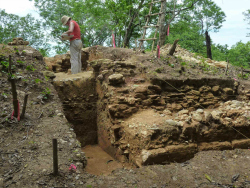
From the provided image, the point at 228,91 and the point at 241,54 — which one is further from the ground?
the point at 241,54

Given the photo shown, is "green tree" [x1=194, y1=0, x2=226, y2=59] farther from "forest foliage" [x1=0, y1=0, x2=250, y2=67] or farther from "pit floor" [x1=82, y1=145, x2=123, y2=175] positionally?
"pit floor" [x1=82, y1=145, x2=123, y2=175]

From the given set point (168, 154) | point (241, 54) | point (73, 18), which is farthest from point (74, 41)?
point (241, 54)

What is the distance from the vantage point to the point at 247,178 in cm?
379

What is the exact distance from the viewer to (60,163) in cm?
319

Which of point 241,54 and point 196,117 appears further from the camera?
point 241,54

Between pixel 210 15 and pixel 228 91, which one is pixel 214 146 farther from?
pixel 210 15

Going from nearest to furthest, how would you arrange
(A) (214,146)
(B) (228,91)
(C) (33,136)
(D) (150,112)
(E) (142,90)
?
(C) (33,136), (A) (214,146), (D) (150,112), (E) (142,90), (B) (228,91)

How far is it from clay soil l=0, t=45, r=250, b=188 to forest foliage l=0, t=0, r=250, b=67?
404 inches

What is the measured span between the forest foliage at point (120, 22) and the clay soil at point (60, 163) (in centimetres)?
1026

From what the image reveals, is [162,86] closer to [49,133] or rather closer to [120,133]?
[120,133]

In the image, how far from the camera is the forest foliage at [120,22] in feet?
50.2

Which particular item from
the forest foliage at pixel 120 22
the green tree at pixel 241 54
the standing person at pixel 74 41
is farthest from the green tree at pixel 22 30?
the green tree at pixel 241 54

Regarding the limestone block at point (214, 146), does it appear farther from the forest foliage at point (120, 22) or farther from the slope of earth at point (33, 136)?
the forest foliage at point (120, 22)

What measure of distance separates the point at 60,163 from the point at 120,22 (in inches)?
578
